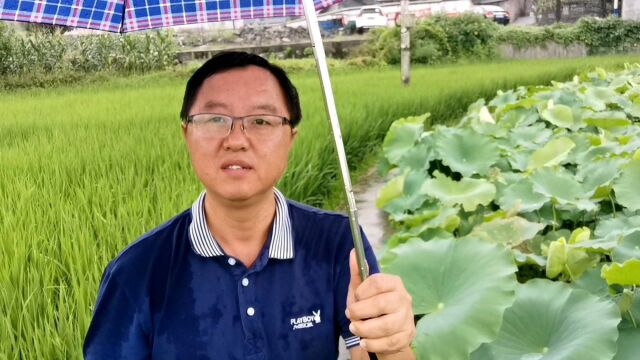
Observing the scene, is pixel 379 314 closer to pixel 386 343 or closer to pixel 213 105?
pixel 386 343

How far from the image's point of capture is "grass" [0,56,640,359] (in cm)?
159

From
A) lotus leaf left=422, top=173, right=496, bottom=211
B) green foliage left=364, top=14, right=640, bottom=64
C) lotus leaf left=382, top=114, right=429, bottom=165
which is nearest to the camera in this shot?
lotus leaf left=422, top=173, right=496, bottom=211

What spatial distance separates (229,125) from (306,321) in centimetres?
34

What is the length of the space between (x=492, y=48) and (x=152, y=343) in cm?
2194

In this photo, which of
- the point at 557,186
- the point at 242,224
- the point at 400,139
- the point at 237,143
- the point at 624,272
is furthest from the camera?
the point at 400,139

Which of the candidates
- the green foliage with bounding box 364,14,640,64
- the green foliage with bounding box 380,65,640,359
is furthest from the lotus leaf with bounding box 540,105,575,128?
the green foliage with bounding box 364,14,640,64

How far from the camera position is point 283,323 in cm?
106

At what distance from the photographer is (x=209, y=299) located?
40.8 inches

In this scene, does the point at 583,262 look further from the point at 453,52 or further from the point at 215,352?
the point at 453,52

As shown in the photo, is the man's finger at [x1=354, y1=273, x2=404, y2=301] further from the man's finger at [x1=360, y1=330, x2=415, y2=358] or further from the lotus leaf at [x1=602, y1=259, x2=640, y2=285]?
the lotus leaf at [x1=602, y1=259, x2=640, y2=285]

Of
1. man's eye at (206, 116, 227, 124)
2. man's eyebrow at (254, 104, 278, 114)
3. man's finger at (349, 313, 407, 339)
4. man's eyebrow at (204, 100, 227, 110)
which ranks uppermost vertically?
man's eyebrow at (204, 100, 227, 110)

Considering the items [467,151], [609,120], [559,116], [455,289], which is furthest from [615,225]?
[559,116]

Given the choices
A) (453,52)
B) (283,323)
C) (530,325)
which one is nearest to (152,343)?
(283,323)

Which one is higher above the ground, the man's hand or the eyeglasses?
the eyeglasses
